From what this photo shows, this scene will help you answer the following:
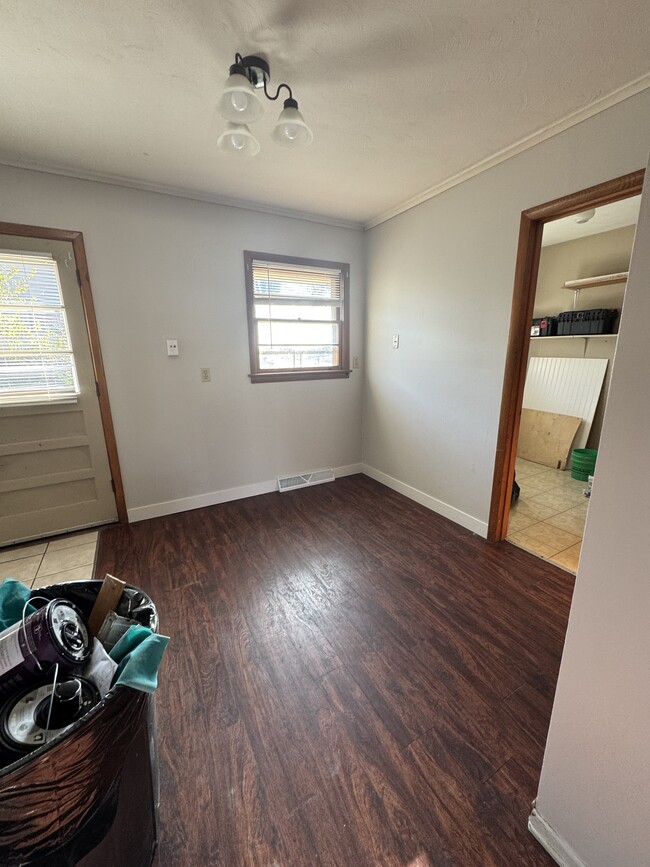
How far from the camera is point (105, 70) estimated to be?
4.60 ft

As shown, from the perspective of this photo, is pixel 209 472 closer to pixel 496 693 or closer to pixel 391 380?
pixel 391 380

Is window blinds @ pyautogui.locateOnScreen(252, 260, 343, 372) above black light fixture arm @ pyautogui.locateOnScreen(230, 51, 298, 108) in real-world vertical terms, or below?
below

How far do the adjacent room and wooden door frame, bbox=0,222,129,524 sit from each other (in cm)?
2

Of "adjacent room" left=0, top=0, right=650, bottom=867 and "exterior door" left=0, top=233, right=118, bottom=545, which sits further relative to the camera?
"exterior door" left=0, top=233, right=118, bottom=545

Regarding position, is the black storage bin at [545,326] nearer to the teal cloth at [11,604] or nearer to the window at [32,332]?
the window at [32,332]

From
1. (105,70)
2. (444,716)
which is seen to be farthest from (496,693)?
(105,70)

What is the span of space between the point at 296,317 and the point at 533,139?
6.40 ft

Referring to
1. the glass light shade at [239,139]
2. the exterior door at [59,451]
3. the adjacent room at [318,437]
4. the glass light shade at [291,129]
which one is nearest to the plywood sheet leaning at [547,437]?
the adjacent room at [318,437]

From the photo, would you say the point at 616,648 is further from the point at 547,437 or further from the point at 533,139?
the point at 547,437

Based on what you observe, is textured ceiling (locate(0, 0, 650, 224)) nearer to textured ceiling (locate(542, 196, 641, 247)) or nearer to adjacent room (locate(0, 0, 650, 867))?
adjacent room (locate(0, 0, 650, 867))

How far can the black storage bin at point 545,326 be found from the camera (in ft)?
12.5

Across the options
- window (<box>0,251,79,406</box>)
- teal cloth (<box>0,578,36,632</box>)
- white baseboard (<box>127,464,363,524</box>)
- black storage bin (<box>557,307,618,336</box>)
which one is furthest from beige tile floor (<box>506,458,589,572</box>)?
window (<box>0,251,79,406</box>)

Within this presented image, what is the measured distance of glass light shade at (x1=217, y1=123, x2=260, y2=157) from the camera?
4.86 feet

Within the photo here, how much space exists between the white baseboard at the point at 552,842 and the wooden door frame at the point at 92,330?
2.81m
